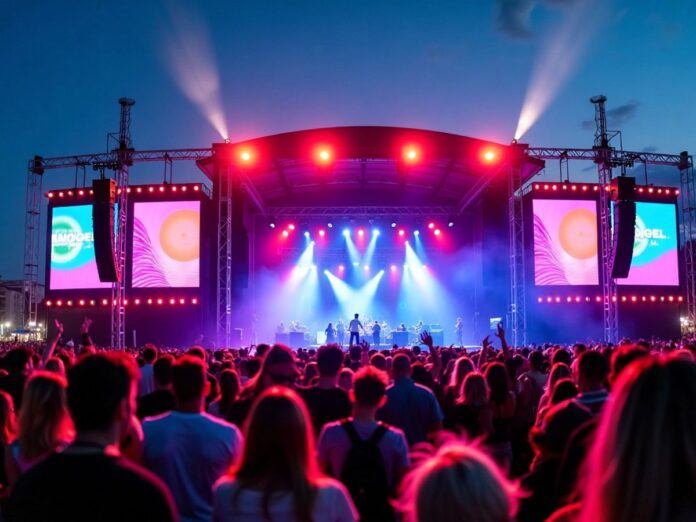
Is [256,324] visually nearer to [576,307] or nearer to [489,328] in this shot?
[489,328]

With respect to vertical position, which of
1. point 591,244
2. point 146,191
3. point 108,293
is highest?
point 146,191

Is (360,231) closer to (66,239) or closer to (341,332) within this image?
(341,332)

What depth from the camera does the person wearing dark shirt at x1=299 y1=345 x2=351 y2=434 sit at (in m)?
5.03

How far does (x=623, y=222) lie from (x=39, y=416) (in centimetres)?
2041

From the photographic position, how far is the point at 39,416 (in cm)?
338

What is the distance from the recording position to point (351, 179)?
103ft

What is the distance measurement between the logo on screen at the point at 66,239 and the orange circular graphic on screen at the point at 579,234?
2068cm

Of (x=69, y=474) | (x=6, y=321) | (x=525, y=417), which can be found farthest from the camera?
(x=6, y=321)

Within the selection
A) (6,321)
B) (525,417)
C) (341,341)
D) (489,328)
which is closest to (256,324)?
(341,341)

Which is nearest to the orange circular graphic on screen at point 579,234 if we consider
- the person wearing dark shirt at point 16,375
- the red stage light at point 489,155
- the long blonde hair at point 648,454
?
the red stage light at point 489,155

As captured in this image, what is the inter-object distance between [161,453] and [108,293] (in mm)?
26404

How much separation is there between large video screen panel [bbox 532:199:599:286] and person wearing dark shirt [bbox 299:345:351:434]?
2372cm

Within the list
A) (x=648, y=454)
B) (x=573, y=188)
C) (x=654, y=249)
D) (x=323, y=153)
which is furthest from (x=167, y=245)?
(x=648, y=454)

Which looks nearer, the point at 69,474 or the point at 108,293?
the point at 69,474
